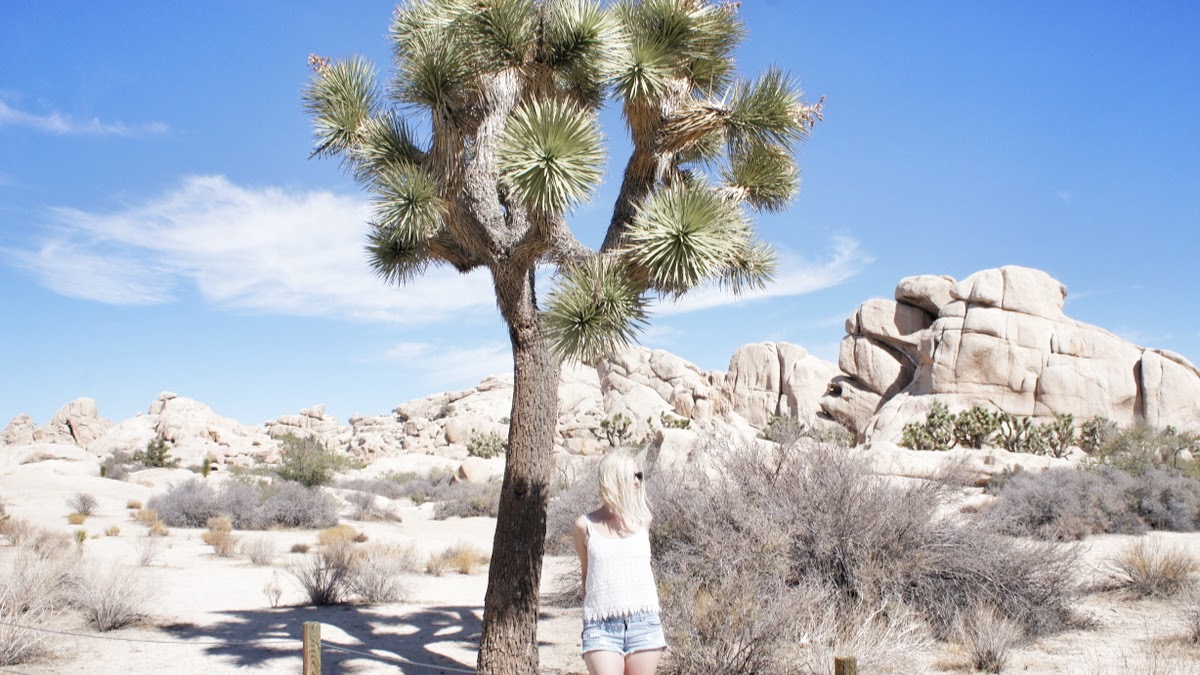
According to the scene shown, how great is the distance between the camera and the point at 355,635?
8.58m

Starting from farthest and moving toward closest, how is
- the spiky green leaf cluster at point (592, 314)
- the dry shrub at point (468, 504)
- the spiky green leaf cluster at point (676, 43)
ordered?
the dry shrub at point (468, 504)
the spiky green leaf cluster at point (676, 43)
the spiky green leaf cluster at point (592, 314)

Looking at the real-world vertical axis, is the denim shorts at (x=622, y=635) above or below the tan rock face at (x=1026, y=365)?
below

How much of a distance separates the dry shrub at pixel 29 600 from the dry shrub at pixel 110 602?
230mm

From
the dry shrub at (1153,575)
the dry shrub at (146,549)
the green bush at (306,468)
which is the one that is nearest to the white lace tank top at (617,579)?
the dry shrub at (1153,575)

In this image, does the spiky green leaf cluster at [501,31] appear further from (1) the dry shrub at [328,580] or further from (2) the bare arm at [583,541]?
(1) the dry shrub at [328,580]

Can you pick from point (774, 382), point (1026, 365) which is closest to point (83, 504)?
point (1026, 365)

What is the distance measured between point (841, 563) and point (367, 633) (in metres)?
4.88

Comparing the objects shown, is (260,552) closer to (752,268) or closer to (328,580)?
(328,580)

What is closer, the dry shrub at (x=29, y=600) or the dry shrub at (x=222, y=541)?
the dry shrub at (x=29, y=600)

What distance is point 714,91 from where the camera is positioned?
26.0ft

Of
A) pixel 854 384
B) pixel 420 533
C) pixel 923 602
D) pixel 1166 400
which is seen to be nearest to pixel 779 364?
pixel 854 384

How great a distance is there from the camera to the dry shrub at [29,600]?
682cm

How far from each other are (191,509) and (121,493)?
19.2 ft

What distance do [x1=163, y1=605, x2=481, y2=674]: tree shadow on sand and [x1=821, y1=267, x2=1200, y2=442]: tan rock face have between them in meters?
32.7
